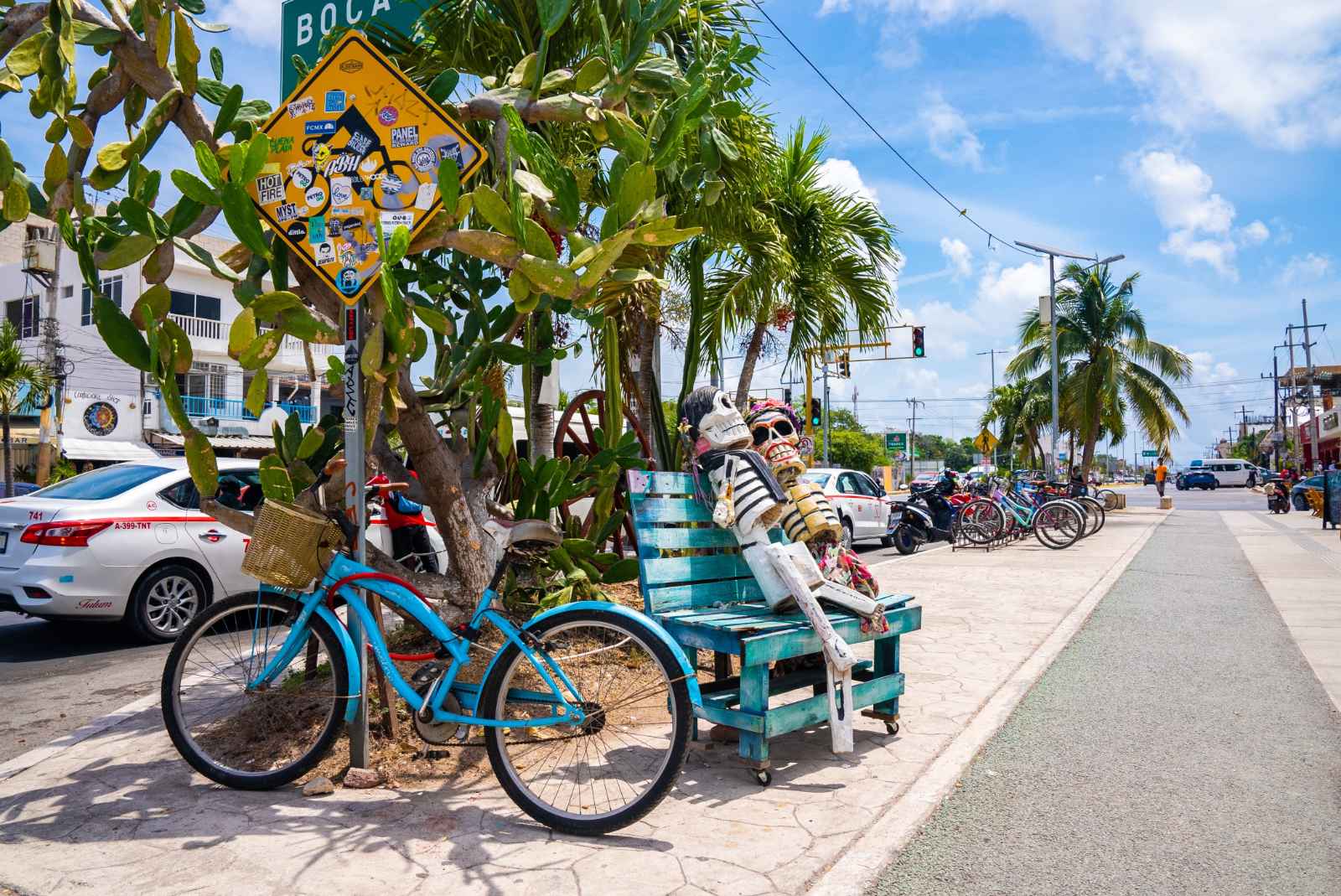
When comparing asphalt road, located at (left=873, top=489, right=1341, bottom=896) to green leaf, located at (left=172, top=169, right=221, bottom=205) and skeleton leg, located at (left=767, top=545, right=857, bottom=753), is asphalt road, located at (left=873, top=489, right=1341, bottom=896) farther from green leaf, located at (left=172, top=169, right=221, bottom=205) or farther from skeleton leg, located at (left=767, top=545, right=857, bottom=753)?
green leaf, located at (left=172, top=169, right=221, bottom=205)

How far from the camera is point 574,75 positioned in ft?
15.3

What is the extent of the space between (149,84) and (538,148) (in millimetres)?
1869

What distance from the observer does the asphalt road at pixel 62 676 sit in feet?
16.9

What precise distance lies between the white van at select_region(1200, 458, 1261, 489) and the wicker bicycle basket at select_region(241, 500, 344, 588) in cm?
6964

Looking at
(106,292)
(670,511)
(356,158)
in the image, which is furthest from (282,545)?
(106,292)

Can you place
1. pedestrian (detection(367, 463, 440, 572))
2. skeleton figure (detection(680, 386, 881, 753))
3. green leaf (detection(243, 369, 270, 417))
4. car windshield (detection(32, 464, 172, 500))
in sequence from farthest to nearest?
pedestrian (detection(367, 463, 440, 572))
car windshield (detection(32, 464, 172, 500))
skeleton figure (detection(680, 386, 881, 753))
green leaf (detection(243, 369, 270, 417))

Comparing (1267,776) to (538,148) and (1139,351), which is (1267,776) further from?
(1139,351)

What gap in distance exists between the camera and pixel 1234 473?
6338 centimetres

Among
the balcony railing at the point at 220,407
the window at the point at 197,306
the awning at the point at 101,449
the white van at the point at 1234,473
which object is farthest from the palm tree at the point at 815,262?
the white van at the point at 1234,473

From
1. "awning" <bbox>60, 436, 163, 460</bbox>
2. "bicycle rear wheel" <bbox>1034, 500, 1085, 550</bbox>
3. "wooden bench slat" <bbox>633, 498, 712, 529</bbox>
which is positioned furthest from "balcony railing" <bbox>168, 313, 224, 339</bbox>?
"wooden bench slat" <bbox>633, 498, 712, 529</bbox>

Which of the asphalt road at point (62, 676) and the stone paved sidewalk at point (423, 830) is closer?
the stone paved sidewalk at point (423, 830)

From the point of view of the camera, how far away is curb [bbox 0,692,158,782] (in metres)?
4.26

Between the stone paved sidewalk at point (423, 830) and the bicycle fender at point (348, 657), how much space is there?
1.19 ft

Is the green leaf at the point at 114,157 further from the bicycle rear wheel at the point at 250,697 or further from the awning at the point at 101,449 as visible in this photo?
the awning at the point at 101,449
